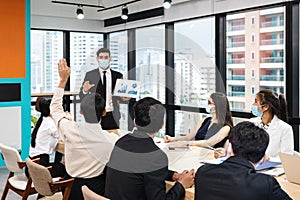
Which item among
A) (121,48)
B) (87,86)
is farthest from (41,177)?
(121,48)

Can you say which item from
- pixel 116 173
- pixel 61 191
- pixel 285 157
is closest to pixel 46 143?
pixel 61 191

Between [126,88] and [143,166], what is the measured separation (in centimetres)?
200

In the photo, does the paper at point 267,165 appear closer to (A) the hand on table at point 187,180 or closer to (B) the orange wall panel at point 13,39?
(A) the hand on table at point 187,180

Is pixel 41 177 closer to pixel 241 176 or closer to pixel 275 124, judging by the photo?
pixel 241 176

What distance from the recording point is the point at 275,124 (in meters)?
3.22

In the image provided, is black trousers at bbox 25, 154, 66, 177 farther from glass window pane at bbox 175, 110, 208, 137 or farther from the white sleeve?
glass window pane at bbox 175, 110, 208, 137

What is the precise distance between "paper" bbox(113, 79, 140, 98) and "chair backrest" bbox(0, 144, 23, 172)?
3.82ft

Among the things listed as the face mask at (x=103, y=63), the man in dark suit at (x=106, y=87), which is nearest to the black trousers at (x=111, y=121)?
the man in dark suit at (x=106, y=87)

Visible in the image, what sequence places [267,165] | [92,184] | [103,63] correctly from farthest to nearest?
[103,63] → [92,184] → [267,165]

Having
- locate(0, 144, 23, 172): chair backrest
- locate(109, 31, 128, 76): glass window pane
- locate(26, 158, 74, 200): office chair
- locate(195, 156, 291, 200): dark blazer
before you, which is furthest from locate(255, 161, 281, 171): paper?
locate(109, 31, 128, 76): glass window pane

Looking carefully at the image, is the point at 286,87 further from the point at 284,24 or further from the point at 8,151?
the point at 8,151

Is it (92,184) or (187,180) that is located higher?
(187,180)

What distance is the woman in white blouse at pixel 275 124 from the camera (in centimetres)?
315

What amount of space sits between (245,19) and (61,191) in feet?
11.1
